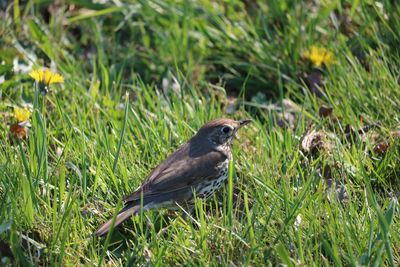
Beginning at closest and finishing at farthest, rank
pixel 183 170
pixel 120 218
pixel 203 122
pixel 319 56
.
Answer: pixel 120 218
pixel 183 170
pixel 203 122
pixel 319 56

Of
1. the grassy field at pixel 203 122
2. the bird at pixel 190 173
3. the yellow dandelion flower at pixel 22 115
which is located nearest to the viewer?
the grassy field at pixel 203 122

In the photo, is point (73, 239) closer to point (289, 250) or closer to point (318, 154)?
point (289, 250)

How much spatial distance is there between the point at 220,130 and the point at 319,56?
1.47 m

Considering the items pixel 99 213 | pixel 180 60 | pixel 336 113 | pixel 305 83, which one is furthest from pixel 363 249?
pixel 180 60

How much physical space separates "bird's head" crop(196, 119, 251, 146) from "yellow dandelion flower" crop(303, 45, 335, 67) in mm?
1247

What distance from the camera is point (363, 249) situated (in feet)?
13.7

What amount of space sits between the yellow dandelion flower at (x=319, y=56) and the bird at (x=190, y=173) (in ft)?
4.13

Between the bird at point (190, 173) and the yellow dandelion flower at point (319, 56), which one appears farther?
the yellow dandelion flower at point (319, 56)

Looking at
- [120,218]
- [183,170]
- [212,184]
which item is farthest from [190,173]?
[120,218]

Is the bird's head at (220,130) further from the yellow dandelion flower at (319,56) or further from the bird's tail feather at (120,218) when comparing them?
the yellow dandelion flower at (319,56)

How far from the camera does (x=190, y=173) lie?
16.9 ft

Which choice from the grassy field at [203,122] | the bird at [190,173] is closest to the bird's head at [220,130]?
the bird at [190,173]

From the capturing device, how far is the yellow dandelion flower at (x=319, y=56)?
647 cm

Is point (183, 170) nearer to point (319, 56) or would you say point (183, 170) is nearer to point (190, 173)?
point (190, 173)
